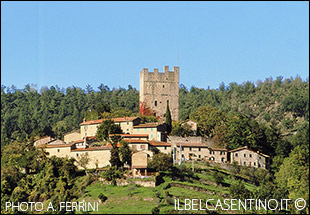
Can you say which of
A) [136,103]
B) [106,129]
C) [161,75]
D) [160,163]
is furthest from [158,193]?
[136,103]

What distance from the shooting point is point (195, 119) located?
76.3 m

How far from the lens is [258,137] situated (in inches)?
2795

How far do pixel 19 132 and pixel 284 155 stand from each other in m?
43.9

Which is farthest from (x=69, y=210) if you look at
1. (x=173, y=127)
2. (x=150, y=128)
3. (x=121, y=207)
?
(x=173, y=127)

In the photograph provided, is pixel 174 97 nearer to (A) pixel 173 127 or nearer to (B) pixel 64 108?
(A) pixel 173 127

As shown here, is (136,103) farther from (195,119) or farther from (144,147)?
(144,147)

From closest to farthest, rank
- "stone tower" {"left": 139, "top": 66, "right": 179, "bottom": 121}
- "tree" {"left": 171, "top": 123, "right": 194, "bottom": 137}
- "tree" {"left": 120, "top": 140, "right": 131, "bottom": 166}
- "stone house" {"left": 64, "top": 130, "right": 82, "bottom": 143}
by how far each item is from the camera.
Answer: "tree" {"left": 120, "top": 140, "right": 131, "bottom": 166} → "tree" {"left": 171, "top": 123, "right": 194, "bottom": 137} → "stone house" {"left": 64, "top": 130, "right": 82, "bottom": 143} → "stone tower" {"left": 139, "top": 66, "right": 179, "bottom": 121}

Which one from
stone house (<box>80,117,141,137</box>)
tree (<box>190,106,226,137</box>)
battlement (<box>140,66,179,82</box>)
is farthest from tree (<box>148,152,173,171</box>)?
battlement (<box>140,66,179,82</box>)

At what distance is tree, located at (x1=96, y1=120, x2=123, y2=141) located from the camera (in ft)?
219

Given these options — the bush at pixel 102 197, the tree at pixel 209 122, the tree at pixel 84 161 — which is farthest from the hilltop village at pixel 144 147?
the bush at pixel 102 197

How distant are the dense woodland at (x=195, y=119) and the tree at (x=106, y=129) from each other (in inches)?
258

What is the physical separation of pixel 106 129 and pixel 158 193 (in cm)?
1562

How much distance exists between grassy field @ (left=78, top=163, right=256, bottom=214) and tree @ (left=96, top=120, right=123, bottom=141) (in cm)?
893

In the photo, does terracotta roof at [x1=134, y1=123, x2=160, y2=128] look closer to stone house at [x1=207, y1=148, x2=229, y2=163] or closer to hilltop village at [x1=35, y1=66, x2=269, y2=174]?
hilltop village at [x1=35, y1=66, x2=269, y2=174]
